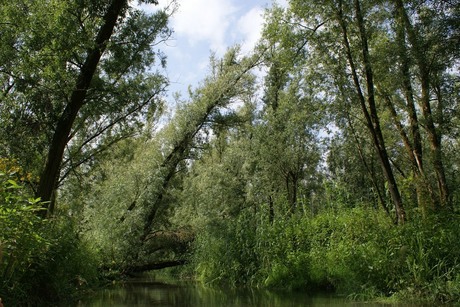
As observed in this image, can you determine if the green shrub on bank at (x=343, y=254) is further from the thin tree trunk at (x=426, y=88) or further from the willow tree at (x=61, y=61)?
the willow tree at (x=61, y=61)

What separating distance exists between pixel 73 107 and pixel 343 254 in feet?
23.9

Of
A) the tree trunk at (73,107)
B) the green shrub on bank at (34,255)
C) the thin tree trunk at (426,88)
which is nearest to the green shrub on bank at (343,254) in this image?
the thin tree trunk at (426,88)

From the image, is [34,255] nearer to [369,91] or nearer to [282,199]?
[369,91]

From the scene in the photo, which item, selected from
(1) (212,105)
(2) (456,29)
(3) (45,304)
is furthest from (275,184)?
(3) (45,304)

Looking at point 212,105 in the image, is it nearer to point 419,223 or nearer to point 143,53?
point 143,53

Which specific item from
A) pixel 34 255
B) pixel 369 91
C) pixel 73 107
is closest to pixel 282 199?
pixel 369 91

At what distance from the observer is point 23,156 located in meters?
12.2

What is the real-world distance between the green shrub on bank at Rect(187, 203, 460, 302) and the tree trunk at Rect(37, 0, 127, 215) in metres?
6.95

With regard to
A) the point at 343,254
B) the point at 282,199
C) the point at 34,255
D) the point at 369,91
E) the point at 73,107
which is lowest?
the point at 343,254

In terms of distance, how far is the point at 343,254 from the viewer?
10781 millimetres

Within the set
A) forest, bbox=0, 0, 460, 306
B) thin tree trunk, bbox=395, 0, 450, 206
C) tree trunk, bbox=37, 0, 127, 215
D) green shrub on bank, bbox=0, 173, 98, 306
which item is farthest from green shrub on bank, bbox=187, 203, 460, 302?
tree trunk, bbox=37, 0, 127, 215

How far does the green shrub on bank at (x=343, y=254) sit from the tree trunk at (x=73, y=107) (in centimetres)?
695

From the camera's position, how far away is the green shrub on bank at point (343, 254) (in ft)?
27.8

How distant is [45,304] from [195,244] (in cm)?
1185
